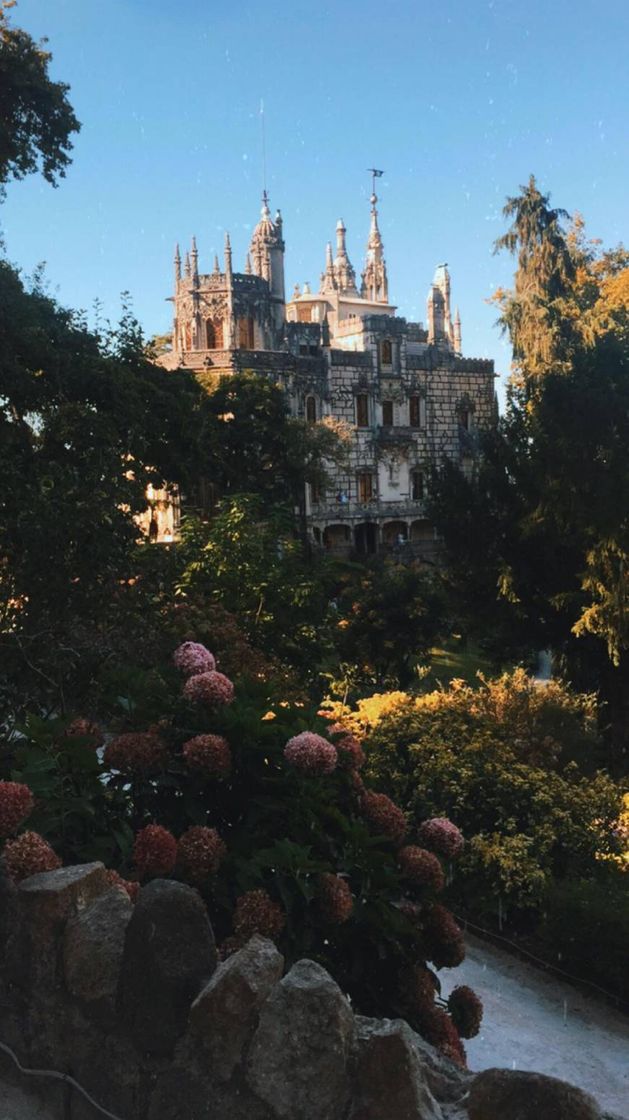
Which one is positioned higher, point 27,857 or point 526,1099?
point 27,857

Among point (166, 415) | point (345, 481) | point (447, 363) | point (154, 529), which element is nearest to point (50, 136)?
point (166, 415)

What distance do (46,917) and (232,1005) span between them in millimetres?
912

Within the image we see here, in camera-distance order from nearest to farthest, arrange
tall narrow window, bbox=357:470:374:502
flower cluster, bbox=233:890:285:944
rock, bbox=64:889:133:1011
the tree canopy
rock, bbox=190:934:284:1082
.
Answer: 1. rock, bbox=190:934:284:1082
2. rock, bbox=64:889:133:1011
3. flower cluster, bbox=233:890:285:944
4. the tree canopy
5. tall narrow window, bbox=357:470:374:502

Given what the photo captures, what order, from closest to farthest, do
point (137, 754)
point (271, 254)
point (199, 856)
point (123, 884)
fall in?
point (123, 884) → point (199, 856) → point (137, 754) → point (271, 254)

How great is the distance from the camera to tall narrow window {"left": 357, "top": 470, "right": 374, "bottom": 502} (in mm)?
53688

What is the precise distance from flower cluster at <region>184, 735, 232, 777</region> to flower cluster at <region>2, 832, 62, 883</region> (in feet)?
3.90

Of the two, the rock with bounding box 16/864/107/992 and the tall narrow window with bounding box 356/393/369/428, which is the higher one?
the tall narrow window with bounding box 356/393/369/428

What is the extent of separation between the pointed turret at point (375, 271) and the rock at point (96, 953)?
277 feet

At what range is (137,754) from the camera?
5.39m

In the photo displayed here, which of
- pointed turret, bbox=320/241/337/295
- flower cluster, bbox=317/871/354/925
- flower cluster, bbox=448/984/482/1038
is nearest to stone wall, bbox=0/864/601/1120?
flower cluster, bbox=317/871/354/925

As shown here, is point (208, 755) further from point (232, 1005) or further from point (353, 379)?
point (353, 379)

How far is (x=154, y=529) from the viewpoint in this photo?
27125 millimetres

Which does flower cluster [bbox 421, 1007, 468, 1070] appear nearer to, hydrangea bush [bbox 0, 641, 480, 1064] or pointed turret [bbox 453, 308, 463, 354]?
hydrangea bush [bbox 0, 641, 480, 1064]

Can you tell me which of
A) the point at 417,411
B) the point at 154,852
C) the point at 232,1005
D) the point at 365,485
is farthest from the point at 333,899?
the point at 417,411
